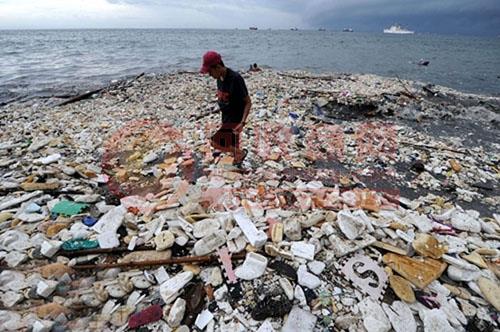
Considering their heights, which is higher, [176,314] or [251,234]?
[251,234]

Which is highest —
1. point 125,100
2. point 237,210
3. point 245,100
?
point 245,100

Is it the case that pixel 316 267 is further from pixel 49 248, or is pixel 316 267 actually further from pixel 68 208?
pixel 68 208

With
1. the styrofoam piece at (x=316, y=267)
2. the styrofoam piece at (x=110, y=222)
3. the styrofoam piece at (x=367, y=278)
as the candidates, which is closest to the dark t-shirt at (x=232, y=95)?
the styrofoam piece at (x=110, y=222)

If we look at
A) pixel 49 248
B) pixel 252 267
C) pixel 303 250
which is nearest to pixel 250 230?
pixel 252 267

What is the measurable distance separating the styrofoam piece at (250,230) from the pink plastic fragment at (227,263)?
0.27 metres

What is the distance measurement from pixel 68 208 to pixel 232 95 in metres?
2.63

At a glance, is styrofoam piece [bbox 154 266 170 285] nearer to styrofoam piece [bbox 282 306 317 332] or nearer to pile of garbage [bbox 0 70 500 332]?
pile of garbage [bbox 0 70 500 332]

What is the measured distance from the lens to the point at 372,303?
7.41 feet

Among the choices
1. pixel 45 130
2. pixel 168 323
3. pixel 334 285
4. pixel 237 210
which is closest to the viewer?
pixel 168 323

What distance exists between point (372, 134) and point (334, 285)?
514 cm

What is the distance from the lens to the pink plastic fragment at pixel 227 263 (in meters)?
2.46

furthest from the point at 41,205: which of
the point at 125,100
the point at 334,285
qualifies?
the point at 125,100

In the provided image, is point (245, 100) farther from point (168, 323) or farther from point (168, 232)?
point (168, 323)

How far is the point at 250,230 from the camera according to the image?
289cm
